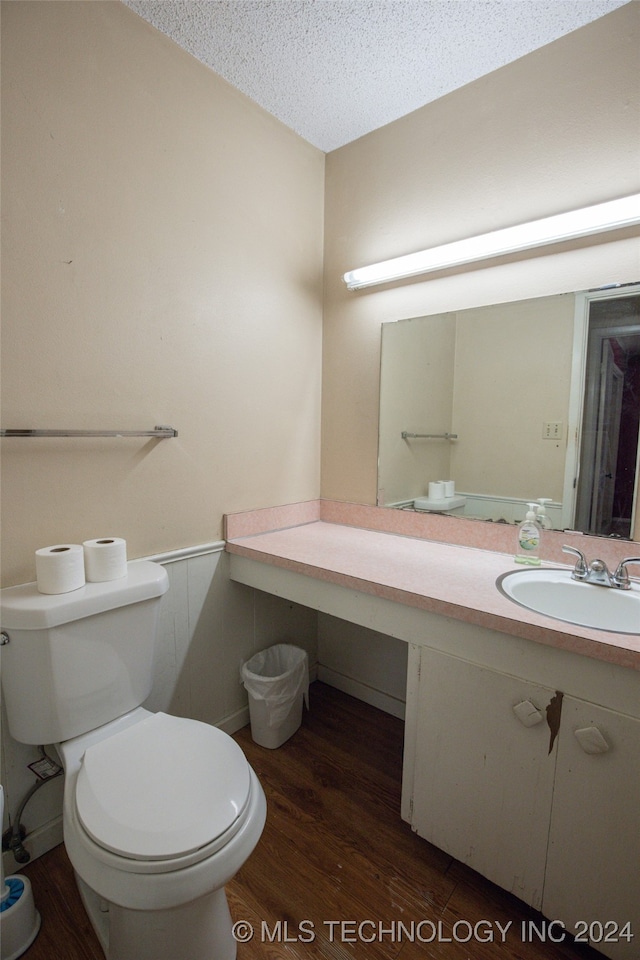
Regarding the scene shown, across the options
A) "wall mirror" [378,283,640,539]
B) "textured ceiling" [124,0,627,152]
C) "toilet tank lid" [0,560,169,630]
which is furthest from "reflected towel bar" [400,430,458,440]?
"textured ceiling" [124,0,627,152]

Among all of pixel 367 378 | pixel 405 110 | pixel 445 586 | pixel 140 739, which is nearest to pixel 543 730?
pixel 445 586

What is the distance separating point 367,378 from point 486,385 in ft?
1.69

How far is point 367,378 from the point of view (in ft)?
6.22

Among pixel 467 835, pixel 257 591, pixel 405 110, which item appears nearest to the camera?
pixel 467 835

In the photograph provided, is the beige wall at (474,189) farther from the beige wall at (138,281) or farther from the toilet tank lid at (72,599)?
the toilet tank lid at (72,599)

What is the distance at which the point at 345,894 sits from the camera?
1151mm

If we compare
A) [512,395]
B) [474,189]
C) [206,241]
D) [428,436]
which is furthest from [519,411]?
[206,241]

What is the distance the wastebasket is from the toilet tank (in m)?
0.53

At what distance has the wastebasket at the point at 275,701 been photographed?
1620 mm

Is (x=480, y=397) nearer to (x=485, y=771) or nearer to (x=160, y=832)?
(x=485, y=771)

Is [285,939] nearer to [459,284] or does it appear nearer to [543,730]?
[543,730]

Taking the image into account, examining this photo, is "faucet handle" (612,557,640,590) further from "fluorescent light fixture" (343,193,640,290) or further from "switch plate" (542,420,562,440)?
"fluorescent light fixture" (343,193,640,290)

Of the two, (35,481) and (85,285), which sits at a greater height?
(85,285)

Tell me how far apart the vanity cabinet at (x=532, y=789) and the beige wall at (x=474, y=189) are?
0.98 meters
